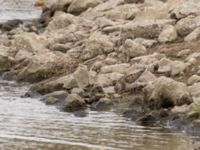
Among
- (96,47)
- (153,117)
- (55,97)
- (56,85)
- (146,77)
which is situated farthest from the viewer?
(96,47)

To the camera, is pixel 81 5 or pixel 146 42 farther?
pixel 81 5

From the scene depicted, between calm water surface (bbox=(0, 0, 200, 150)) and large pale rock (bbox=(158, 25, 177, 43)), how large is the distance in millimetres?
3986

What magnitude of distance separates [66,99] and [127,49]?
3.17 meters

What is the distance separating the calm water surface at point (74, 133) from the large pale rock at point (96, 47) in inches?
134

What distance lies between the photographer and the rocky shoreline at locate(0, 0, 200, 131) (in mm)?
13805

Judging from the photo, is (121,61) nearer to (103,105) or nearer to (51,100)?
(51,100)

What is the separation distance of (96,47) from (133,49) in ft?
4.01

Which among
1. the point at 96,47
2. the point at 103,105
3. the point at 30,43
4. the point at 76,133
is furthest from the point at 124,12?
the point at 76,133

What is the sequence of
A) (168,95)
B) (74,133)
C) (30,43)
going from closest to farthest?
(74,133)
(168,95)
(30,43)

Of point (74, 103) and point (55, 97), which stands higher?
point (74, 103)

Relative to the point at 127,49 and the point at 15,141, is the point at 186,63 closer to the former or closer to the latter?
the point at 127,49

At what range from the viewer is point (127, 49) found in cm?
1772

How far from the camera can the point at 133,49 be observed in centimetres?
1767

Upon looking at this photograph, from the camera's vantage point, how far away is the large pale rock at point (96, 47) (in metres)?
18.5
